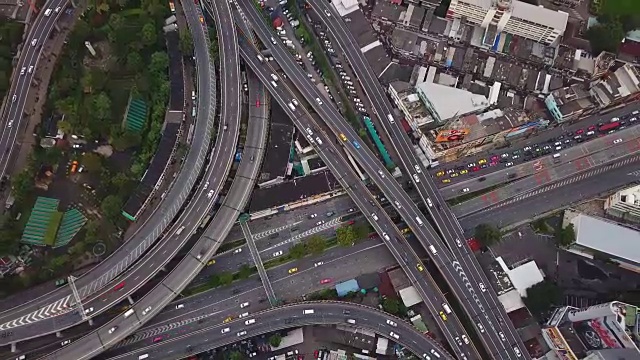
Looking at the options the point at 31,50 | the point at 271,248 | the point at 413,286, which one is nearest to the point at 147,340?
the point at 271,248

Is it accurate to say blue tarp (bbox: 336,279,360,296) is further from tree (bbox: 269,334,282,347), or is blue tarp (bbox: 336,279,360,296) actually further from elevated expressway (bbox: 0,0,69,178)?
elevated expressway (bbox: 0,0,69,178)

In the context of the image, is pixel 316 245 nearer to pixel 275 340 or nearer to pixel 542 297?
pixel 275 340

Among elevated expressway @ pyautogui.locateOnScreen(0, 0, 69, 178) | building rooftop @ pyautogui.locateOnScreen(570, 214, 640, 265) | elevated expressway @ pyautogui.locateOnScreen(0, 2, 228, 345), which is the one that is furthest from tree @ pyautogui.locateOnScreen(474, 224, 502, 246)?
elevated expressway @ pyautogui.locateOnScreen(0, 0, 69, 178)

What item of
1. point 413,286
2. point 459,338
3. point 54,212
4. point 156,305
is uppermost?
point 54,212

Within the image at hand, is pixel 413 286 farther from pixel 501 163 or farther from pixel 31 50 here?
pixel 31 50

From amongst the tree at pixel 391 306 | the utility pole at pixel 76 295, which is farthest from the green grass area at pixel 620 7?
the utility pole at pixel 76 295
